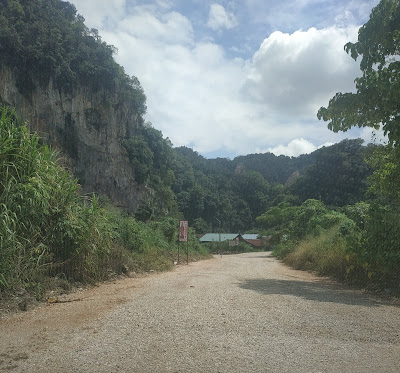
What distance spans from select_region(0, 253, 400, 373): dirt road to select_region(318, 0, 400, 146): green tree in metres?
4.68

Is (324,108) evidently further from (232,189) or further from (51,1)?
(232,189)

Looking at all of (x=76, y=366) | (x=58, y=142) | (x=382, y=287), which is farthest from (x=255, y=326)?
(x=58, y=142)

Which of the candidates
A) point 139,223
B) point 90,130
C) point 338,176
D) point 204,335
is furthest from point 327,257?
point 90,130

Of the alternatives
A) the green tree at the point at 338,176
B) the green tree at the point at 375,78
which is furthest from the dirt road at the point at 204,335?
the green tree at the point at 338,176

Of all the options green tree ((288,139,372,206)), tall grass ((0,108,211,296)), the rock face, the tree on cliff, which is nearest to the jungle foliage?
tall grass ((0,108,211,296))

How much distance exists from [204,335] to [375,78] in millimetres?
7812

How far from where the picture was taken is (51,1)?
52188 millimetres

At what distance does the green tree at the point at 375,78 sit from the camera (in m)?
9.04

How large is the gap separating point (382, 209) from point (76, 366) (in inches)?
336

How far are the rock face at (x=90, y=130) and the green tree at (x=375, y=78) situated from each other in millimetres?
39795

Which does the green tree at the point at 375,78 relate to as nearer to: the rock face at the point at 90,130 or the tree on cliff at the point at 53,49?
the rock face at the point at 90,130

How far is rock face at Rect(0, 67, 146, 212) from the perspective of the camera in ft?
154

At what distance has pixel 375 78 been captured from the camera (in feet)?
31.2

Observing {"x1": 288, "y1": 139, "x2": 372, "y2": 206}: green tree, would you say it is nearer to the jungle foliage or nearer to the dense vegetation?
the jungle foliage
